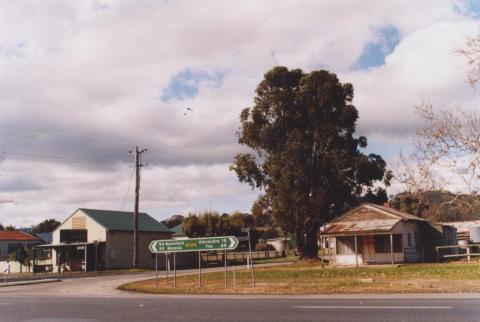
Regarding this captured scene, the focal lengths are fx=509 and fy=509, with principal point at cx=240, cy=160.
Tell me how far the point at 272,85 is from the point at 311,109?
4.10m

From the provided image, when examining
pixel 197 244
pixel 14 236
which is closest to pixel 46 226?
pixel 14 236

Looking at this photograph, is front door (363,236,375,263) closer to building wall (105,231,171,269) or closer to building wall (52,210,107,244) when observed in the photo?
building wall (105,231,171,269)

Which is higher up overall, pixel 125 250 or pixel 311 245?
pixel 311 245

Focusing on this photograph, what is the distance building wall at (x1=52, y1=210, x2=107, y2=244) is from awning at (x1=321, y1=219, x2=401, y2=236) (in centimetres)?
2209

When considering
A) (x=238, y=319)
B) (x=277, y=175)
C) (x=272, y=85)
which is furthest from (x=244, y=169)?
(x=238, y=319)

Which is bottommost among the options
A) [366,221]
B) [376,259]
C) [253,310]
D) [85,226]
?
[376,259]

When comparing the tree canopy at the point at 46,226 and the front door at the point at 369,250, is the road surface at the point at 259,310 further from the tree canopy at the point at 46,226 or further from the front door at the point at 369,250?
the tree canopy at the point at 46,226

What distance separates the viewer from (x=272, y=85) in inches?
1687

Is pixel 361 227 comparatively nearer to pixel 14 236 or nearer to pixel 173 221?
pixel 14 236

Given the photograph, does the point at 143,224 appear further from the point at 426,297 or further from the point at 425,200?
the point at 426,297

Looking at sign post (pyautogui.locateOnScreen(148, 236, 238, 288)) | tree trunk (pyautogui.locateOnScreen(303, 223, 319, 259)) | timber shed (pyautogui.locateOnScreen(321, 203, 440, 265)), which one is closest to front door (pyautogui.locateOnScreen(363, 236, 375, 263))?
timber shed (pyautogui.locateOnScreen(321, 203, 440, 265))

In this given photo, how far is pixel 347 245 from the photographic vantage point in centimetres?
3906

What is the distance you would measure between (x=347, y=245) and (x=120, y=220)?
24.5 meters

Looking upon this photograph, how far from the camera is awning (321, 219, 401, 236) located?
35.7m
